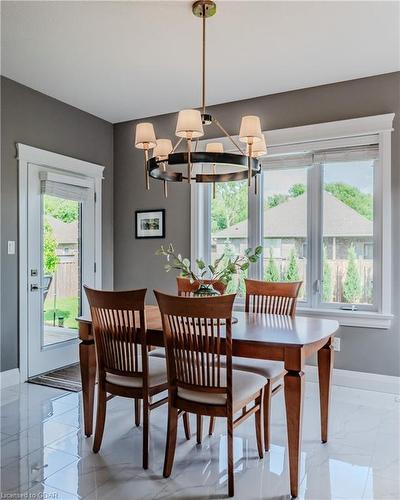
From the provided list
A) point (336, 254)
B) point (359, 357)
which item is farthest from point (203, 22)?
point (359, 357)

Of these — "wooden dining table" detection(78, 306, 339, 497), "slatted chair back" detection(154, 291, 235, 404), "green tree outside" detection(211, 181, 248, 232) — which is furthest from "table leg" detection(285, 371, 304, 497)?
"green tree outside" detection(211, 181, 248, 232)

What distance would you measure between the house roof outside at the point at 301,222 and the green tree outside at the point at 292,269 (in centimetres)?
19

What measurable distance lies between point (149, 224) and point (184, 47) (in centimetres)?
208

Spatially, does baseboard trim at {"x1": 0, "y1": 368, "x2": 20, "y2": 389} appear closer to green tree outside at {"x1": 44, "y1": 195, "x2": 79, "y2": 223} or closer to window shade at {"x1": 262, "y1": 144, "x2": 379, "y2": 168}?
green tree outside at {"x1": 44, "y1": 195, "x2": 79, "y2": 223}

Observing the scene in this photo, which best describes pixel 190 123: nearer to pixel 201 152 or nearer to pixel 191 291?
pixel 201 152

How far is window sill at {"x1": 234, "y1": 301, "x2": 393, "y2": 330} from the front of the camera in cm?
343

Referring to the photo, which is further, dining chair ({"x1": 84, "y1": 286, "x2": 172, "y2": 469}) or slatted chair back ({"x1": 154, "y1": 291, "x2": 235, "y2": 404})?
dining chair ({"x1": 84, "y1": 286, "x2": 172, "y2": 469})

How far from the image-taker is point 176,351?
2.11 meters

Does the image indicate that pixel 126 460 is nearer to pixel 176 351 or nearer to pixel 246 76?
pixel 176 351

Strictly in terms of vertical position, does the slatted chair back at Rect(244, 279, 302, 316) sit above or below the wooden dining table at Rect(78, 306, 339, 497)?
above

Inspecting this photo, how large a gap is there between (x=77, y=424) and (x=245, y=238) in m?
2.31

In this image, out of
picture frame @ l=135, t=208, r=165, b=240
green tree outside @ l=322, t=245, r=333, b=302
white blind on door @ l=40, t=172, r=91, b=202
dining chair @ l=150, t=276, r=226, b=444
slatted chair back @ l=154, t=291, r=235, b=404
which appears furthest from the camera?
picture frame @ l=135, t=208, r=165, b=240

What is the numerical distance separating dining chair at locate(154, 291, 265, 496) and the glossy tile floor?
0.17 m

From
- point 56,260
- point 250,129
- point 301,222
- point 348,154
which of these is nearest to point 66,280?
point 56,260
